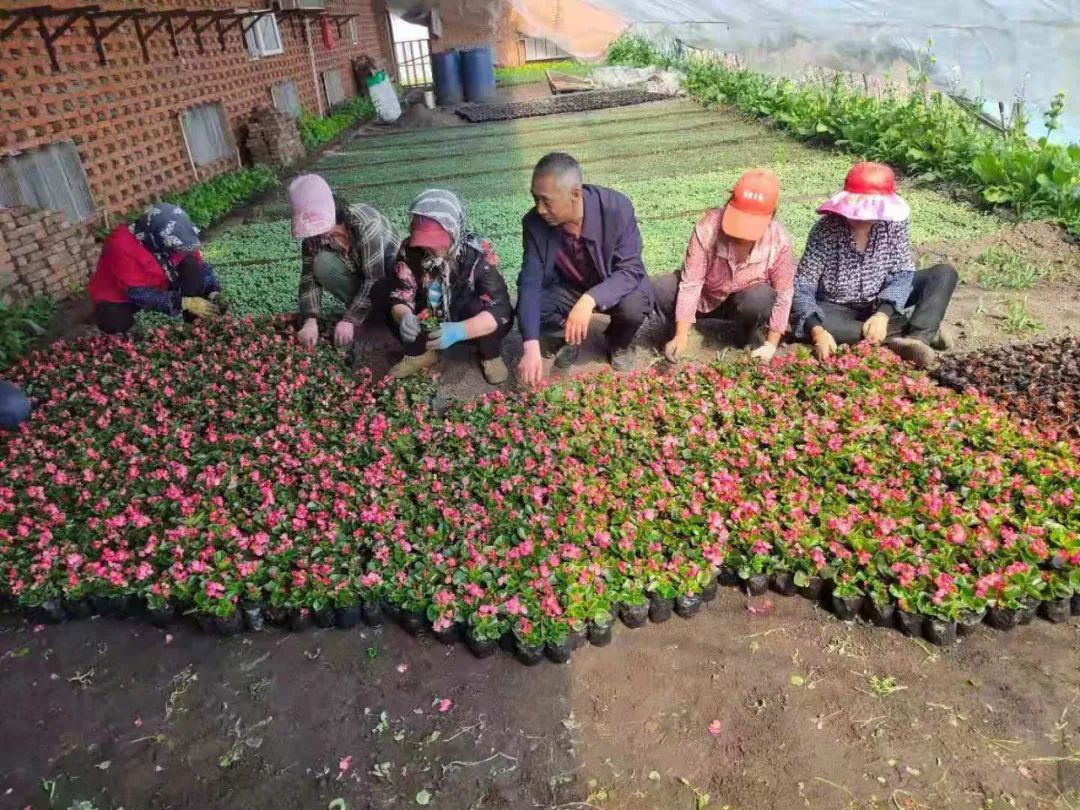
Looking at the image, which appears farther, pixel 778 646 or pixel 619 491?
pixel 619 491

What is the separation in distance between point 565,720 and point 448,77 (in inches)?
718

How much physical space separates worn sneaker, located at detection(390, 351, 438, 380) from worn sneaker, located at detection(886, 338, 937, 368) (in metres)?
2.52

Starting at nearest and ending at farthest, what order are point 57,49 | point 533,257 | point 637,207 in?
point 533,257 < point 57,49 < point 637,207

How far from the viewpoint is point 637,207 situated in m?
7.15

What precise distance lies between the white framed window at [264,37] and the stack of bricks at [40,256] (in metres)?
6.38

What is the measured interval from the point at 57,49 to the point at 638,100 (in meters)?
11.2

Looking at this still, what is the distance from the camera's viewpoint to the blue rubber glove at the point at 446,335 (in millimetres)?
3707

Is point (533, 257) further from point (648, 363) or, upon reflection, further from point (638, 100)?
point (638, 100)

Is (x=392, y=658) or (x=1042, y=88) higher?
(x=1042, y=88)

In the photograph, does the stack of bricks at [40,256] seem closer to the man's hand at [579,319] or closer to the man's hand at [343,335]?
the man's hand at [343,335]

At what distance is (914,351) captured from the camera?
3.64 meters

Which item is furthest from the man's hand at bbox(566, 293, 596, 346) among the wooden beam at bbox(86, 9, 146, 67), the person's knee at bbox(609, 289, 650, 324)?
the wooden beam at bbox(86, 9, 146, 67)

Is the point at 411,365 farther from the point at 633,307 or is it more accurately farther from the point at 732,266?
the point at 732,266

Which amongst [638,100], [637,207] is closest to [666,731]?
[637,207]
